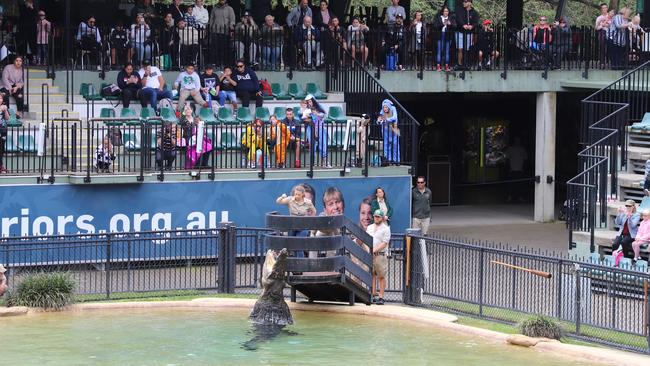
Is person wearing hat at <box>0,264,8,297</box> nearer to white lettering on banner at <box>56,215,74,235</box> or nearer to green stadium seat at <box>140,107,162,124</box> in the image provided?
white lettering on banner at <box>56,215,74,235</box>

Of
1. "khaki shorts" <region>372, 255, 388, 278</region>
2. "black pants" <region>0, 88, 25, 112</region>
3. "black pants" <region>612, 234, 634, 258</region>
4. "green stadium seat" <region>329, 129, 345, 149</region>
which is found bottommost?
"khaki shorts" <region>372, 255, 388, 278</region>

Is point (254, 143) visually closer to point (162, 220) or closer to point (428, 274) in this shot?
point (162, 220)

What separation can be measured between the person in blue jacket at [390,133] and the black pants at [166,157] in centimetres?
441

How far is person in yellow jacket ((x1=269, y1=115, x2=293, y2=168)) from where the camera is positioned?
2948 cm

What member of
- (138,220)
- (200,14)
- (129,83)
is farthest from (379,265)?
(200,14)

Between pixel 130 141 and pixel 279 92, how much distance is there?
546 centimetres

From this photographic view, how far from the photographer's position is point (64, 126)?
29.4m

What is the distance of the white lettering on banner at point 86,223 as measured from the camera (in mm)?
27797

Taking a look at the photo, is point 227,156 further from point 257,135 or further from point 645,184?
point 645,184

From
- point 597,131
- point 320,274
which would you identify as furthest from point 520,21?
point 320,274

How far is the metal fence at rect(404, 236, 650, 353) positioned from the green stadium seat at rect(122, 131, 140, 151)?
6663 millimetres

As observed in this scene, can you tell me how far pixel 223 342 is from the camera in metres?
21.2

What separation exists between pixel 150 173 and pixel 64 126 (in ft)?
7.22

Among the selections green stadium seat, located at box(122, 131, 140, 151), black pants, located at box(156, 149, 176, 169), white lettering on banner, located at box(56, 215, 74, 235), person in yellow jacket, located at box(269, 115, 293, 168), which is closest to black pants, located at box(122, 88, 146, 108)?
green stadium seat, located at box(122, 131, 140, 151)
